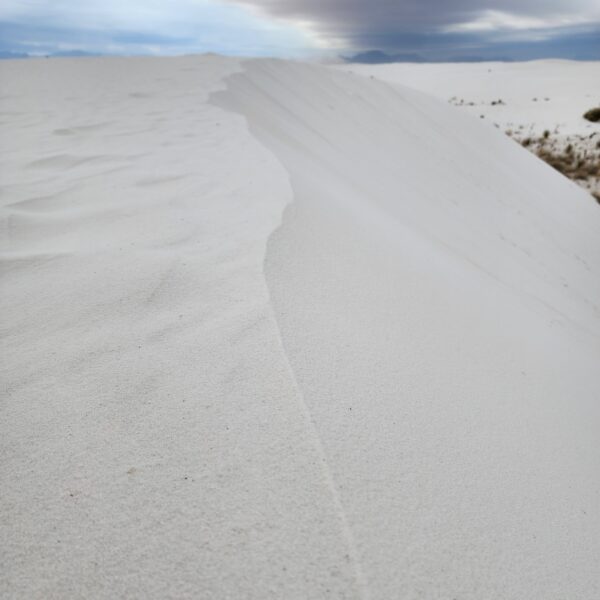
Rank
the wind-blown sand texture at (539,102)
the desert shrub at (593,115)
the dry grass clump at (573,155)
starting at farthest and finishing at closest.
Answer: the desert shrub at (593,115) → the wind-blown sand texture at (539,102) → the dry grass clump at (573,155)

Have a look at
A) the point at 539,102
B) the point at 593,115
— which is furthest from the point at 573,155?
the point at 539,102

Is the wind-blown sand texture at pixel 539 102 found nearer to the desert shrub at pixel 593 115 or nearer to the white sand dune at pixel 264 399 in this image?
the desert shrub at pixel 593 115

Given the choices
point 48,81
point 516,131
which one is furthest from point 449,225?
point 516,131

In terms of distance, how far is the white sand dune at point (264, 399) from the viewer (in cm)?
85

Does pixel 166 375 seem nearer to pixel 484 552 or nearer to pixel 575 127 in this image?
pixel 484 552

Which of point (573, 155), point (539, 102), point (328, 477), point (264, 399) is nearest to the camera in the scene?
point (328, 477)

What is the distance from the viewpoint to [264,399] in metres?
1.12

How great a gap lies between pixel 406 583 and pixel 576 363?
2050mm

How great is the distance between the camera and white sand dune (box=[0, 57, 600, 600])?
2.80 ft

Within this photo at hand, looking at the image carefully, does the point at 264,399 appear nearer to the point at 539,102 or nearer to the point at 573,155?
the point at 573,155

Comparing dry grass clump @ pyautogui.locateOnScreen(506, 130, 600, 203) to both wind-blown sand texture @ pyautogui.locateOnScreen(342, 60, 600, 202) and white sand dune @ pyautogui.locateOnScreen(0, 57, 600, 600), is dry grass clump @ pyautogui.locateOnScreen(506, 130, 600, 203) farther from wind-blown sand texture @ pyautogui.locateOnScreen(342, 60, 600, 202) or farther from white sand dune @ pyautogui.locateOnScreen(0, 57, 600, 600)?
white sand dune @ pyautogui.locateOnScreen(0, 57, 600, 600)

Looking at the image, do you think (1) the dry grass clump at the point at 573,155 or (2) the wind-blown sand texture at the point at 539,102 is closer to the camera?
(1) the dry grass clump at the point at 573,155

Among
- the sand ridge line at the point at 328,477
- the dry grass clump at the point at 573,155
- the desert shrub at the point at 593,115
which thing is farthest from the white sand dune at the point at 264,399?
the desert shrub at the point at 593,115

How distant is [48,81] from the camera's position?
18.9 ft
